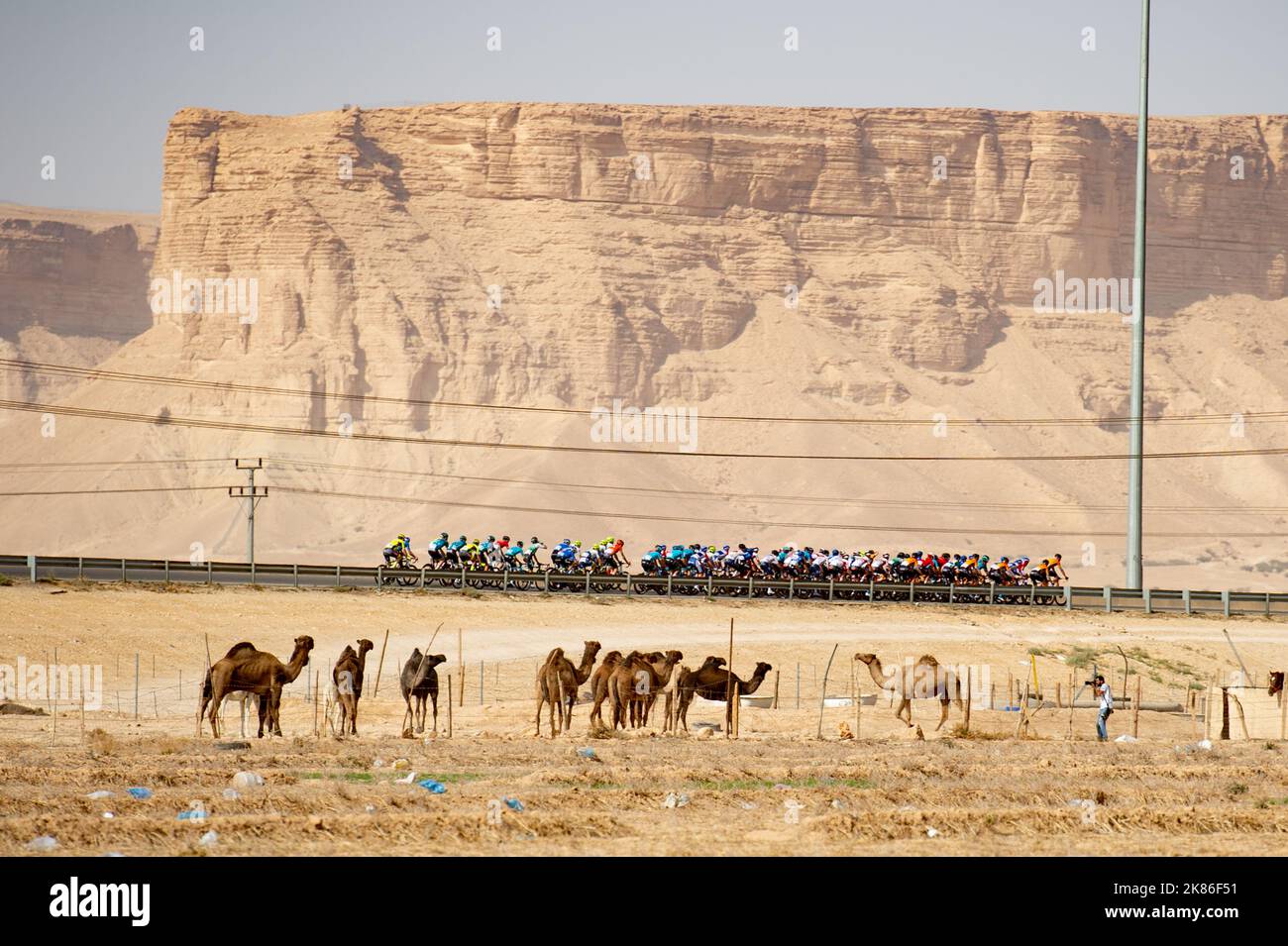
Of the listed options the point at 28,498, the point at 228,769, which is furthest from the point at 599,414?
the point at 228,769

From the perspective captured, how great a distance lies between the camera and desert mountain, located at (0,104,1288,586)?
387 feet

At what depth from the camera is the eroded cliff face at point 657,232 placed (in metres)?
130

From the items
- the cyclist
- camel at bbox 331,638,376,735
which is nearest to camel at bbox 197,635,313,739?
camel at bbox 331,638,376,735

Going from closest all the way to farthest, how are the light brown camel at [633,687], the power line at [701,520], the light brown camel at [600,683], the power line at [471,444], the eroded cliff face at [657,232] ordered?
the light brown camel at [600,683], the light brown camel at [633,687], the power line at [701,520], the power line at [471,444], the eroded cliff face at [657,232]

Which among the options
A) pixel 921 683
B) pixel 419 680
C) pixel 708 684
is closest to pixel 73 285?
pixel 921 683

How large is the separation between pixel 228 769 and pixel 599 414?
107m

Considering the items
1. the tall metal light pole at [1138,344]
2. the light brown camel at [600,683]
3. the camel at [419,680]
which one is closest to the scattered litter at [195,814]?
the camel at [419,680]

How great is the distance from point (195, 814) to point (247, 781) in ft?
7.95

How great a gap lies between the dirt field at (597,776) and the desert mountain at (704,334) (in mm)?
67942

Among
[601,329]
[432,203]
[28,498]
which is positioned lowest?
[28,498]

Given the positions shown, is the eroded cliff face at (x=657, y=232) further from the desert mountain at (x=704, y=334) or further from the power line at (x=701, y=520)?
the power line at (x=701, y=520)

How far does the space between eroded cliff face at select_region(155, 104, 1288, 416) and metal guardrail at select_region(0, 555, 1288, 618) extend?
236 feet
